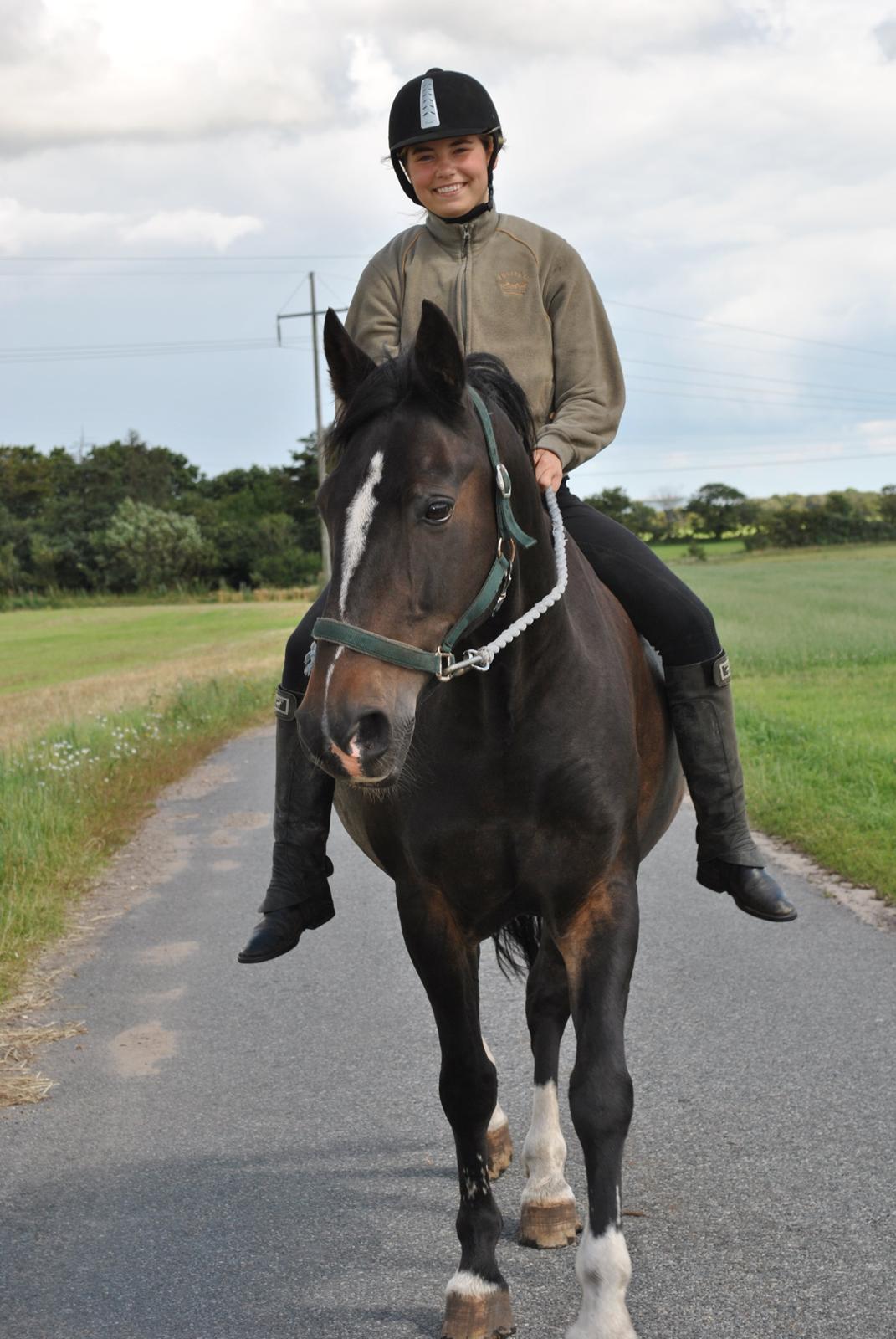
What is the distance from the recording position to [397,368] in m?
3.02

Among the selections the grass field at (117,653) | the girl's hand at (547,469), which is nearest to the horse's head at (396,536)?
the girl's hand at (547,469)

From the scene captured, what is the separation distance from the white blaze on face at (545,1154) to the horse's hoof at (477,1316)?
0.50m

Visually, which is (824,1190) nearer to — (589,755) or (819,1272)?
(819,1272)

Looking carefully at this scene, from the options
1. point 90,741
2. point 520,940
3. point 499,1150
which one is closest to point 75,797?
point 90,741

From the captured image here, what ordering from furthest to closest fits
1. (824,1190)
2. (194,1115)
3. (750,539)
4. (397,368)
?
(750,539) → (194,1115) → (824,1190) → (397,368)

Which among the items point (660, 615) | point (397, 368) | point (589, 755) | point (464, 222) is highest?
point (464, 222)

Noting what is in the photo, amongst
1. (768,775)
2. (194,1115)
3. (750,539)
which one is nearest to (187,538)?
(750,539)

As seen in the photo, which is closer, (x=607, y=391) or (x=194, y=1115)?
(x=607, y=391)

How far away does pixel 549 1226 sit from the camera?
388 cm

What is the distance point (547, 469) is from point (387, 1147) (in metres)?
2.44

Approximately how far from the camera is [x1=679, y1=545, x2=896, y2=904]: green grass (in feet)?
29.0

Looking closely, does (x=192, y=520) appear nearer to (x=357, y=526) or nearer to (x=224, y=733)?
(x=224, y=733)

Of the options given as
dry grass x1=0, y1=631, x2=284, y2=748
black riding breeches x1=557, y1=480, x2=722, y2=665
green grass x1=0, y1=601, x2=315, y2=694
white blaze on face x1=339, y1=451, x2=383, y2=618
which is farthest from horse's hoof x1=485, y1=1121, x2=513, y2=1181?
green grass x1=0, y1=601, x2=315, y2=694

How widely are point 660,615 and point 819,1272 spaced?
1931 millimetres
